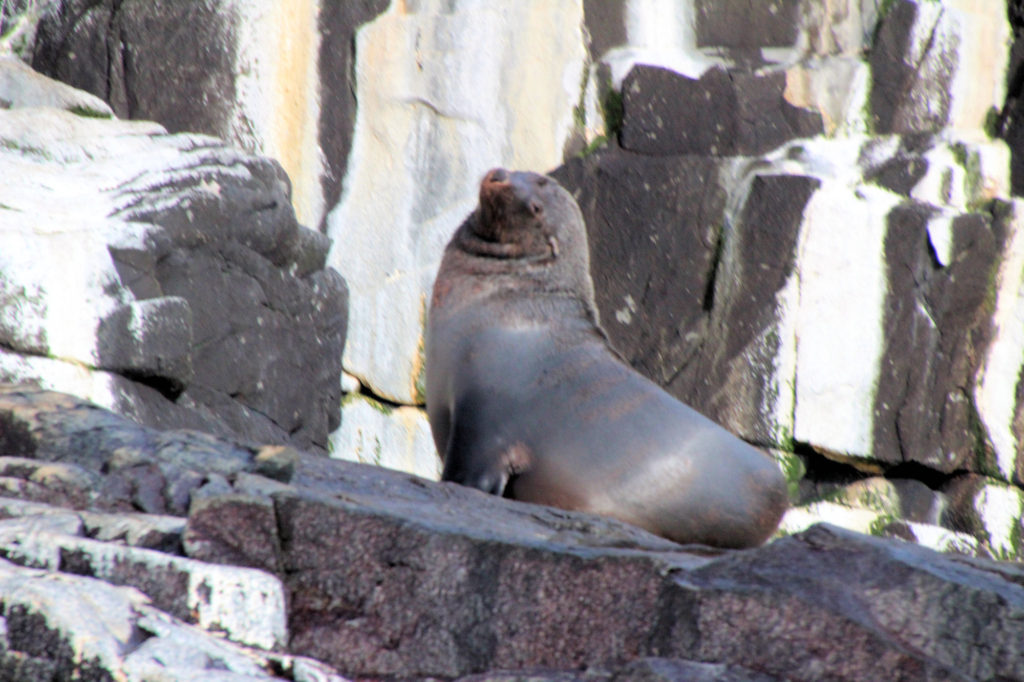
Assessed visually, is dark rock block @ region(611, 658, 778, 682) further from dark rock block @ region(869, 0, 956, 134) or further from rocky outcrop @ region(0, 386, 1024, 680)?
dark rock block @ region(869, 0, 956, 134)

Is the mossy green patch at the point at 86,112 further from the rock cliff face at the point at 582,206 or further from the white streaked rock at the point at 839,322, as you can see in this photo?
the white streaked rock at the point at 839,322

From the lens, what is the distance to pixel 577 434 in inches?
178

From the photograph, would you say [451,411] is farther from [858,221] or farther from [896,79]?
[896,79]

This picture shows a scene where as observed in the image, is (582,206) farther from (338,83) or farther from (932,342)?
(932,342)

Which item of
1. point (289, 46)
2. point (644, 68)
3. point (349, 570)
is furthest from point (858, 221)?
point (349, 570)

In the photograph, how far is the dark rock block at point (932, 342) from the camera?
24.8 feet

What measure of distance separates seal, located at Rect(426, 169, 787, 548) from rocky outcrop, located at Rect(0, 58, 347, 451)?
1.68 metres

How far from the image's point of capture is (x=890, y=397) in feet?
24.9

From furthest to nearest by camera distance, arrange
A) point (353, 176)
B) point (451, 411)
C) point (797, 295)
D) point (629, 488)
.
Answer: point (353, 176)
point (797, 295)
point (451, 411)
point (629, 488)

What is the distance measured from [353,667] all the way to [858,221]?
597 cm

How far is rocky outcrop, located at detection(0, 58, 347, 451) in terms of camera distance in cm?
573

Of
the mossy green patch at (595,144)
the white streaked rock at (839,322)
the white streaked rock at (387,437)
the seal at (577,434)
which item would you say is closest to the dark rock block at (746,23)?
the mossy green patch at (595,144)

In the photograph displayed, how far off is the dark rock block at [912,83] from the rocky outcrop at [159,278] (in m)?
3.63

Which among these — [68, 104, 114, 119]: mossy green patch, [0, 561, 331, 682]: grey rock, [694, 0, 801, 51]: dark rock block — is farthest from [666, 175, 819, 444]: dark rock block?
[0, 561, 331, 682]: grey rock
